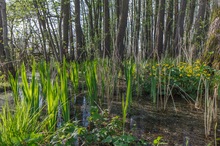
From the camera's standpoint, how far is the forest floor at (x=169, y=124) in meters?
1.77

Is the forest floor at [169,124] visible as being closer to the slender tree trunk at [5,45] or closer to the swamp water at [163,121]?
the swamp water at [163,121]

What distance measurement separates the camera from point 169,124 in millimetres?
2137

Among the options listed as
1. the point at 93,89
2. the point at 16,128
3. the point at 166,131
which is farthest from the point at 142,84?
the point at 16,128

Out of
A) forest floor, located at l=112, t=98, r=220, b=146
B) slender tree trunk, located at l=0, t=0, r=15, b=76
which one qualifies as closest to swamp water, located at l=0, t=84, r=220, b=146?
forest floor, located at l=112, t=98, r=220, b=146

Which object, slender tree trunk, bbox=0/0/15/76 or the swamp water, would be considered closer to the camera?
the swamp water

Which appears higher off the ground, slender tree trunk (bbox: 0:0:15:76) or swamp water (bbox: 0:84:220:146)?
slender tree trunk (bbox: 0:0:15:76)

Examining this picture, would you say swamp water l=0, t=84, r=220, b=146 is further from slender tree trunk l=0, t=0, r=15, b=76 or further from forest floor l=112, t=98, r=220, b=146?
slender tree trunk l=0, t=0, r=15, b=76

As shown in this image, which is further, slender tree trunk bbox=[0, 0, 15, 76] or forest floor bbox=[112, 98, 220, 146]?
slender tree trunk bbox=[0, 0, 15, 76]

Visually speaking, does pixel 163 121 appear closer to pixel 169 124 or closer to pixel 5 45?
pixel 169 124

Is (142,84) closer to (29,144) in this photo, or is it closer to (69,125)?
(69,125)

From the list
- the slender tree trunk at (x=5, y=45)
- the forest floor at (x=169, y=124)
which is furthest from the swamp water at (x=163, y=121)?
the slender tree trunk at (x=5, y=45)

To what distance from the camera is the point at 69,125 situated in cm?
134

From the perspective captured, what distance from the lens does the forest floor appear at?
177 centimetres

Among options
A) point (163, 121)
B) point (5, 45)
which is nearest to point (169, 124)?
point (163, 121)
